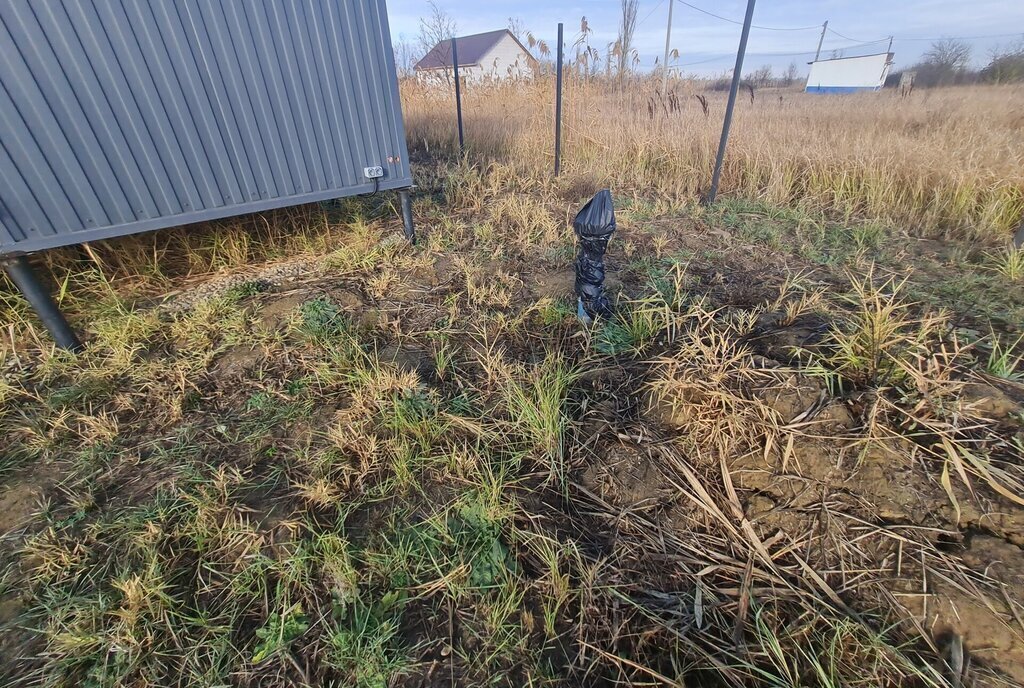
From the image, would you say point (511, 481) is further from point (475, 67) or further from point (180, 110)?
point (475, 67)

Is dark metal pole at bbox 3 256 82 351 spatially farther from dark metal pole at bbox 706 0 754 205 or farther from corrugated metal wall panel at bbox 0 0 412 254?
dark metal pole at bbox 706 0 754 205

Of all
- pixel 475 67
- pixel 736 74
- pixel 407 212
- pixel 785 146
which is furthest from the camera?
pixel 475 67

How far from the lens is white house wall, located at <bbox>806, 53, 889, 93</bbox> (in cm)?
1934

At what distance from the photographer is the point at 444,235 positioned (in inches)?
159

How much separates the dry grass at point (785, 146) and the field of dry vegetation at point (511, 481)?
1377 millimetres

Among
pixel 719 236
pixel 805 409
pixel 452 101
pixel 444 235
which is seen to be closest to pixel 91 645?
pixel 805 409

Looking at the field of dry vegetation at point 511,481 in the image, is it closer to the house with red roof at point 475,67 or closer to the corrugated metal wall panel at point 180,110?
the corrugated metal wall panel at point 180,110

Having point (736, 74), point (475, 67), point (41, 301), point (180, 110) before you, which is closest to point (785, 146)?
point (736, 74)

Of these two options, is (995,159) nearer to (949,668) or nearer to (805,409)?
(805,409)

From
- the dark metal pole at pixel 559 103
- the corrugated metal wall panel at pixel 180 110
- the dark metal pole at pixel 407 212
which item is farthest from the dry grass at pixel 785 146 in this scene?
the corrugated metal wall panel at pixel 180 110

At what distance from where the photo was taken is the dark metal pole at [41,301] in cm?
230

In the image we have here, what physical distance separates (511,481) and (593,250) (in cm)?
144

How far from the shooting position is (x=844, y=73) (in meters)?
21.2

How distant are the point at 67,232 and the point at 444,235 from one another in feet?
8.29
